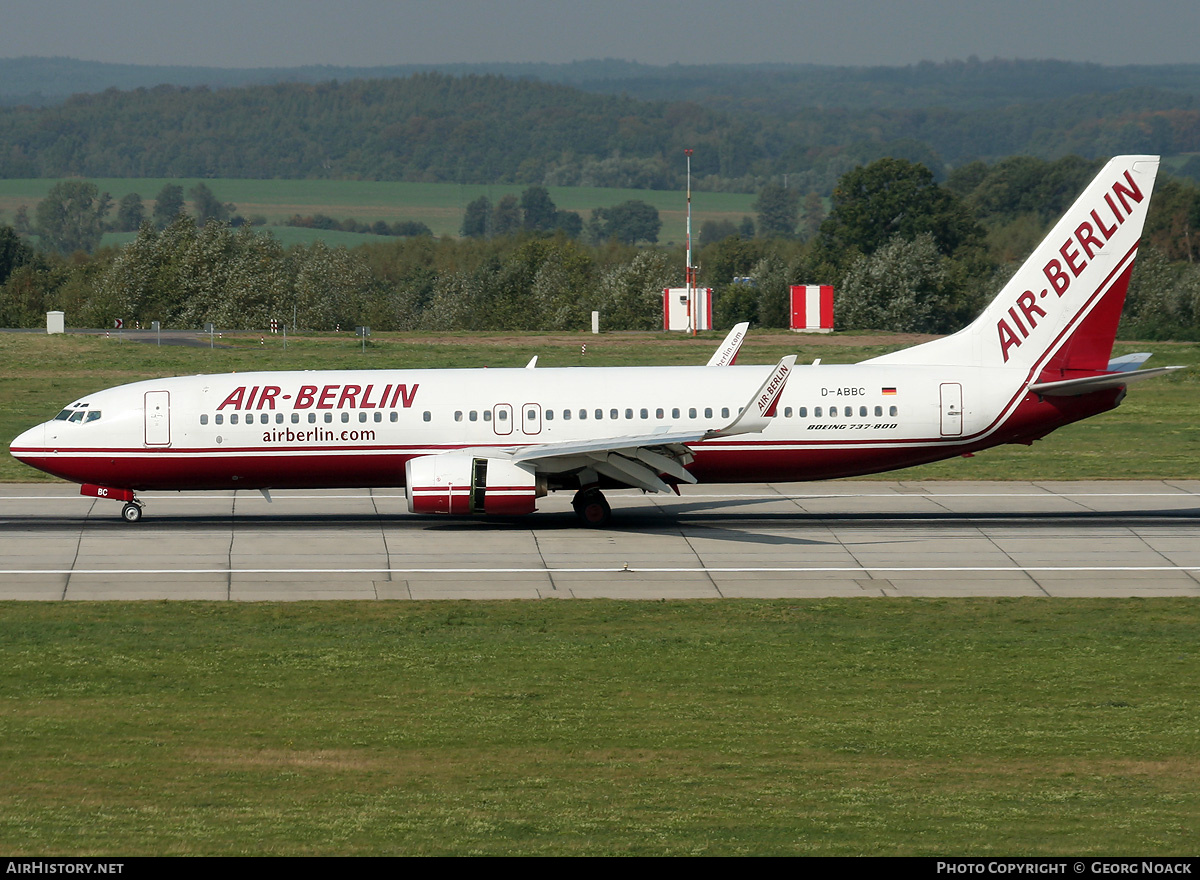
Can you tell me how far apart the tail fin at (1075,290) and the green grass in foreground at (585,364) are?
7.73m

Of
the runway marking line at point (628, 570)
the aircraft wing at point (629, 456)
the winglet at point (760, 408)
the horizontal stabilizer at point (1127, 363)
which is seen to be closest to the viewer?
the runway marking line at point (628, 570)

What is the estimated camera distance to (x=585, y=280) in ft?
490

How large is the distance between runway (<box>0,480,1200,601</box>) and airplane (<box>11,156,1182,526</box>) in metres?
1.48

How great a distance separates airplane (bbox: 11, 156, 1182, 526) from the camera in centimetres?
3450

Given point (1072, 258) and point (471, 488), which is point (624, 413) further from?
point (1072, 258)

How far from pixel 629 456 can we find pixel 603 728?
15093 millimetres

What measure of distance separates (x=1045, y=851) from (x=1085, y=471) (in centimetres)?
3151

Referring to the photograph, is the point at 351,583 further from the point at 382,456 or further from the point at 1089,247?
the point at 1089,247

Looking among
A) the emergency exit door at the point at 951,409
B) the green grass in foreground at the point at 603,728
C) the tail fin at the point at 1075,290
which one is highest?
the tail fin at the point at 1075,290

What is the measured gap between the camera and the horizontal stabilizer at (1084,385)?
34.2 meters

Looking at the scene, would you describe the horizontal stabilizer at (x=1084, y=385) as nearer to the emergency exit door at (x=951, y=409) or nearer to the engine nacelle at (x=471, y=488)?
the emergency exit door at (x=951, y=409)

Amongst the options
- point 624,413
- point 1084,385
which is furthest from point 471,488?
point 1084,385

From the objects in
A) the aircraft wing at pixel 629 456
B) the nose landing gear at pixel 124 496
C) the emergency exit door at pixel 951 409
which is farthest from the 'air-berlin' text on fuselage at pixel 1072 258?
the nose landing gear at pixel 124 496

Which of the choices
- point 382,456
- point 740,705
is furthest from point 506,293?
point 740,705
